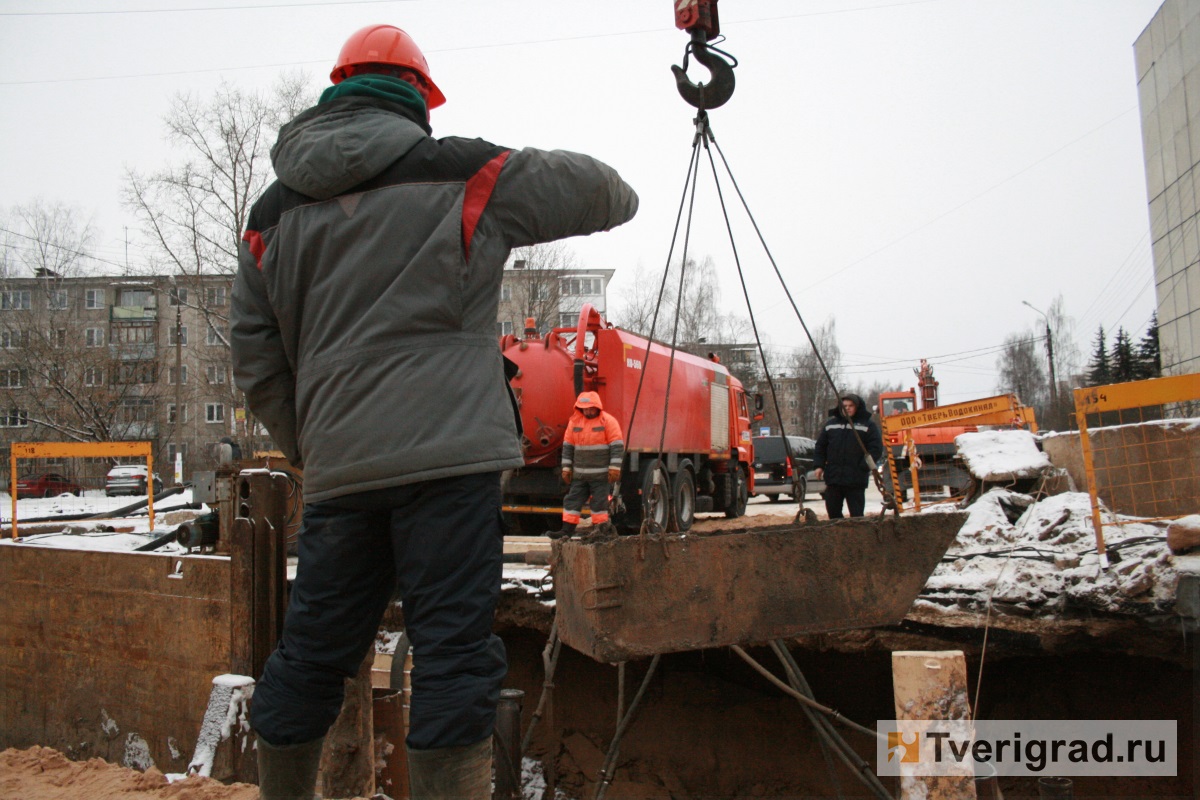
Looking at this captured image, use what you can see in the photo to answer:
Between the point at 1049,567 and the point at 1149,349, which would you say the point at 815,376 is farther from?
the point at 1049,567

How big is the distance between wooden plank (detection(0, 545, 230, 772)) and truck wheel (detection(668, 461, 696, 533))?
702cm

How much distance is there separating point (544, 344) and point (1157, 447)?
5941mm

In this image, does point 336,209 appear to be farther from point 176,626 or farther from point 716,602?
point 176,626

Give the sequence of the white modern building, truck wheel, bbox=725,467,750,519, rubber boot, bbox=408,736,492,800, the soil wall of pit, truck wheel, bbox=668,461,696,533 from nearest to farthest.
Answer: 1. rubber boot, bbox=408,736,492,800
2. the soil wall of pit
3. truck wheel, bbox=668,461,696,533
4. truck wheel, bbox=725,467,750,519
5. the white modern building

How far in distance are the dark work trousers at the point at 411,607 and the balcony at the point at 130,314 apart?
52.2 m

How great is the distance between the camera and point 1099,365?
137 feet

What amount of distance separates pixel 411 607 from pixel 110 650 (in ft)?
8.58

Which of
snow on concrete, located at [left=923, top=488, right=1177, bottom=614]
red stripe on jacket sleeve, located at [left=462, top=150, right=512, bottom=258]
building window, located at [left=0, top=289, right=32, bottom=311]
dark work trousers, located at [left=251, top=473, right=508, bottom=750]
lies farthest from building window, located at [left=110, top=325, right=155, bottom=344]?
red stripe on jacket sleeve, located at [left=462, top=150, right=512, bottom=258]

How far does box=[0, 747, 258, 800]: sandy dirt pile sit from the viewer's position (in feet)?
8.73

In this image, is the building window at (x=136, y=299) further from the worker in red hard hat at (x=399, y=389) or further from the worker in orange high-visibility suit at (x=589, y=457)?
the worker in red hard hat at (x=399, y=389)

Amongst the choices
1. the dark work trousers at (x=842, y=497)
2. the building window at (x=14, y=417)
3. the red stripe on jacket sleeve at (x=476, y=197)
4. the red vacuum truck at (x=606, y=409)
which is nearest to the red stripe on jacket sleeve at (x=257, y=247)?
the red stripe on jacket sleeve at (x=476, y=197)

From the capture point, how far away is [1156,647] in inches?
154

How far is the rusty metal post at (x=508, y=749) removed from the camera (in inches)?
120

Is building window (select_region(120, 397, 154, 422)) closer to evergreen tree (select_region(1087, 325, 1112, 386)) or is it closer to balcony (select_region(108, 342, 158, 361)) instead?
balcony (select_region(108, 342, 158, 361))
